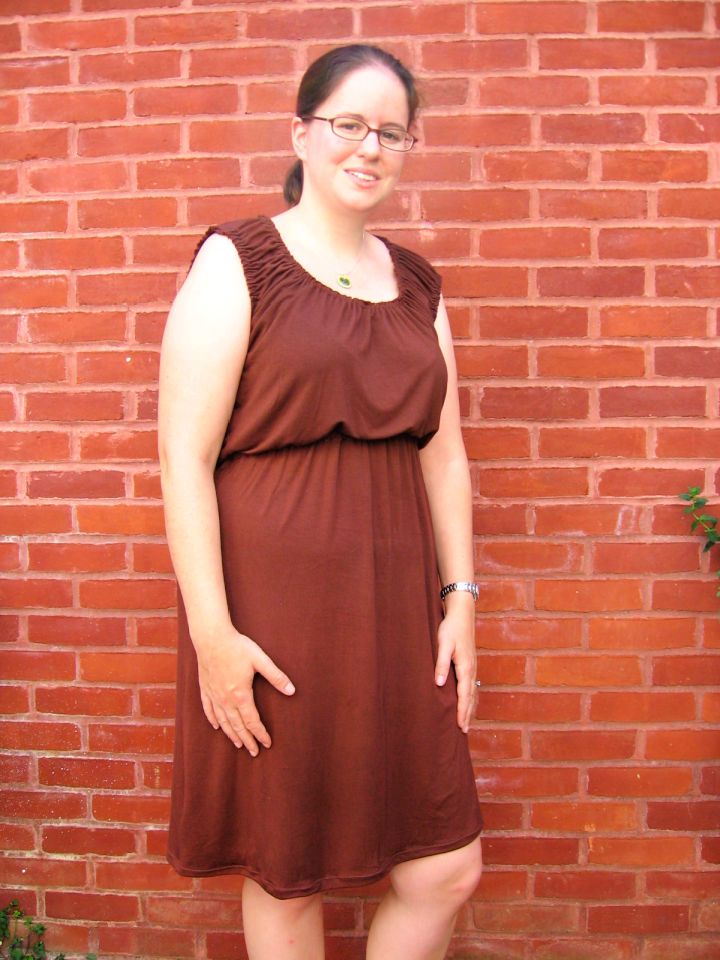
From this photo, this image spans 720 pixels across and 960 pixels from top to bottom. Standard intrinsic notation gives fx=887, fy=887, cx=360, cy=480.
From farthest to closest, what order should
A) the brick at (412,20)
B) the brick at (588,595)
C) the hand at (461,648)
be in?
the brick at (588,595), the brick at (412,20), the hand at (461,648)

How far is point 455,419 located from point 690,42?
1200mm

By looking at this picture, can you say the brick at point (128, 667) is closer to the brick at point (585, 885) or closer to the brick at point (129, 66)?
the brick at point (585, 885)

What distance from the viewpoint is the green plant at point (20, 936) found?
2.50 metres

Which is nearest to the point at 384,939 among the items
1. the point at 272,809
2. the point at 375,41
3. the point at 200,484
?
the point at 272,809

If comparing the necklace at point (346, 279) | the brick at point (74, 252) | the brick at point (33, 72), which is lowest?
the necklace at point (346, 279)

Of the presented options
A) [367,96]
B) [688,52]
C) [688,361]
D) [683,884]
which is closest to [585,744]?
[683,884]

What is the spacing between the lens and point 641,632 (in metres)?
2.41

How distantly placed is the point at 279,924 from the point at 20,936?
112 centimetres

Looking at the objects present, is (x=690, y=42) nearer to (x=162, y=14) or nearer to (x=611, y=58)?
(x=611, y=58)

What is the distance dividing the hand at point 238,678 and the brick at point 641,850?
122 cm

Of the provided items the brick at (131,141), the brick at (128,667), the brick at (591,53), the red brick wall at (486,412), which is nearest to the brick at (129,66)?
the red brick wall at (486,412)

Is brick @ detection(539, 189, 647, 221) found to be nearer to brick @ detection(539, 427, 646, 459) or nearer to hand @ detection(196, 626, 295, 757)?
brick @ detection(539, 427, 646, 459)

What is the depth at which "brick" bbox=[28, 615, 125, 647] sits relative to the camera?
2.45 metres

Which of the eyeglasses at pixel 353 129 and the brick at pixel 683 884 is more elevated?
the eyeglasses at pixel 353 129
